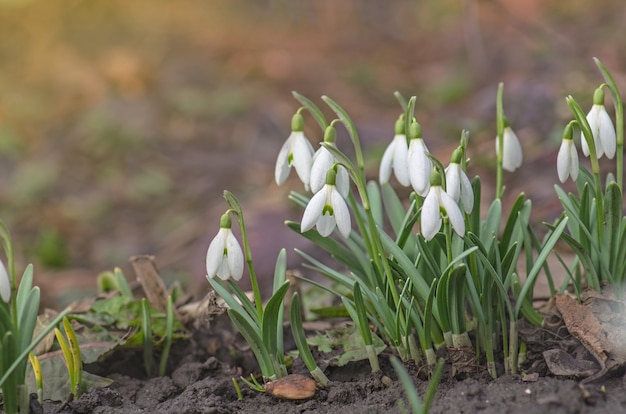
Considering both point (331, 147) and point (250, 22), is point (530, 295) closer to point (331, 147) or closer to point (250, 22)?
point (331, 147)

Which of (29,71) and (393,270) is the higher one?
(29,71)

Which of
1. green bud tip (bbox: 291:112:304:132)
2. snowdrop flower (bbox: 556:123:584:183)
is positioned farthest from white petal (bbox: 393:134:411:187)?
snowdrop flower (bbox: 556:123:584:183)

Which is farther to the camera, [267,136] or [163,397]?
[267,136]

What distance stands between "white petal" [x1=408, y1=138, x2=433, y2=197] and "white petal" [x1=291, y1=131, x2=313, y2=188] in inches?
11.3

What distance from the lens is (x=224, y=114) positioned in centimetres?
676

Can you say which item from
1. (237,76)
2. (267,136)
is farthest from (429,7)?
(267,136)

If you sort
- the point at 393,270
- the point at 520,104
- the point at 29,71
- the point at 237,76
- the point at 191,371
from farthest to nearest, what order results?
the point at 29,71 → the point at 237,76 → the point at 520,104 → the point at 191,371 → the point at 393,270

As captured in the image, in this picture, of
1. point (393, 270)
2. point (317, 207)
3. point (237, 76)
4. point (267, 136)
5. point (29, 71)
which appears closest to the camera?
point (317, 207)

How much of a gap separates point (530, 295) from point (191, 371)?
994 millimetres

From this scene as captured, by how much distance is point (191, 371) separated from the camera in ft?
7.36

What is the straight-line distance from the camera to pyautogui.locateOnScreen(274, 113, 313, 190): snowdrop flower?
198 cm

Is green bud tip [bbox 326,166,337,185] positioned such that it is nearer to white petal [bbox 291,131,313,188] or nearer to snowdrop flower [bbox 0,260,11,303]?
white petal [bbox 291,131,313,188]

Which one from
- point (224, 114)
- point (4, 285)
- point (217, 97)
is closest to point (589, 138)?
point (4, 285)

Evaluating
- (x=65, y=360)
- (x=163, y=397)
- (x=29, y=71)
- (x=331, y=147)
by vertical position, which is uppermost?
(x=29, y=71)
